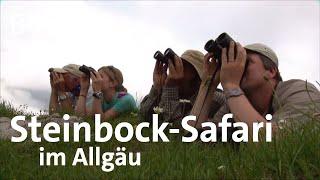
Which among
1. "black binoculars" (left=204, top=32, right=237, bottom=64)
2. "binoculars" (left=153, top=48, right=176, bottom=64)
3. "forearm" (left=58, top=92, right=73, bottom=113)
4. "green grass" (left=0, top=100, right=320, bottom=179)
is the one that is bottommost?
"green grass" (left=0, top=100, right=320, bottom=179)

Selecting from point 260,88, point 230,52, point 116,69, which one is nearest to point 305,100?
point 260,88

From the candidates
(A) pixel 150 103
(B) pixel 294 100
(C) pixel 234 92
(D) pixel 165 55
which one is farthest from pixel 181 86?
(B) pixel 294 100

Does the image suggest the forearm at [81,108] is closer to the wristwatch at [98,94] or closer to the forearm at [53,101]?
the wristwatch at [98,94]

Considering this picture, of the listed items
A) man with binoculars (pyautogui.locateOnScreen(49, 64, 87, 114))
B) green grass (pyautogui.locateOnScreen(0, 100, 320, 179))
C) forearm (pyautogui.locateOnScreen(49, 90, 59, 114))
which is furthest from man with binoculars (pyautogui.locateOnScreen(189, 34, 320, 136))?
forearm (pyautogui.locateOnScreen(49, 90, 59, 114))

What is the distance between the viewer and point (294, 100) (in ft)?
13.3

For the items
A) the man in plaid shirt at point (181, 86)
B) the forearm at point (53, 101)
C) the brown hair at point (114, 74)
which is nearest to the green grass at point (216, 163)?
the man in plaid shirt at point (181, 86)

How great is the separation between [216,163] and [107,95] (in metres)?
4.54

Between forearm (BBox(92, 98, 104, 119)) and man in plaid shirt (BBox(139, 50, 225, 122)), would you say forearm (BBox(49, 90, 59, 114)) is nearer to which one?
forearm (BBox(92, 98, 104, 119))

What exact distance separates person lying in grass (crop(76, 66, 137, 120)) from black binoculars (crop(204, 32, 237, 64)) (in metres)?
2.89

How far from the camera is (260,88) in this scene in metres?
4.34

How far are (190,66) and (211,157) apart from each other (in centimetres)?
223

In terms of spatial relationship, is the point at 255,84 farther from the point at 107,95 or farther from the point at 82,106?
the point at 82,106

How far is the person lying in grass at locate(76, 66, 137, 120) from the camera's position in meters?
7.42

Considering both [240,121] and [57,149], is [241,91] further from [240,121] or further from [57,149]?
[57,149]
